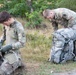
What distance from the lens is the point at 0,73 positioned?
6.57 m

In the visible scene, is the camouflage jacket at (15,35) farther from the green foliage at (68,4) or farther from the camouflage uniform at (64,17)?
the green foliage at (68,4)

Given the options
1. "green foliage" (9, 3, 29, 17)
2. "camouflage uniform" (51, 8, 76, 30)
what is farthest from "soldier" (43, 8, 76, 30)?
"green foliage" (9, 3, 29, 17)

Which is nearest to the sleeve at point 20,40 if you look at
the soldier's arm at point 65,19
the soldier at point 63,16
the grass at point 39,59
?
the grass at point 39,59

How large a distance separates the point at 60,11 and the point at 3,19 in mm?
2201

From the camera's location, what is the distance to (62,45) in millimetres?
8133

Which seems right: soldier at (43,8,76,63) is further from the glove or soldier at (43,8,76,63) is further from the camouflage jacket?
the glove

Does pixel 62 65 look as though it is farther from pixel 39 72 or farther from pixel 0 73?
pixel 0 73

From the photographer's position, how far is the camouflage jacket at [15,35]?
6507mm

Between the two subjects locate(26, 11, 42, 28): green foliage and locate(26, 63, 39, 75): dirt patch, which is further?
locate(26, 11, 42, 28): green foliage

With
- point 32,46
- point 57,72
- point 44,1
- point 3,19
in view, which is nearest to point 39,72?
point 57,72

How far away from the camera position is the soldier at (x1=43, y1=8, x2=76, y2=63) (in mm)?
8125

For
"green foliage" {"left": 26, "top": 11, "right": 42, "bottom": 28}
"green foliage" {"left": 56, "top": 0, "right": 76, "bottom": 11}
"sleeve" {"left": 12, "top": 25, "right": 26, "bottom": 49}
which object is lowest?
"green foliage" {"left": 26, "top": 11, "right": 42, "bottom": 28}

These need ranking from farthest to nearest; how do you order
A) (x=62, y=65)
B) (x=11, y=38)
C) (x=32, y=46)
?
(x=32, y=46) < (x=62, y=65) < (x=11, y=38)

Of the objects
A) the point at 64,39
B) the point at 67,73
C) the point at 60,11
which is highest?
the point at 60,11
